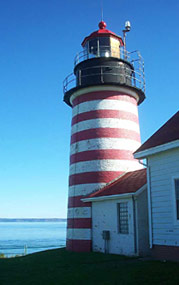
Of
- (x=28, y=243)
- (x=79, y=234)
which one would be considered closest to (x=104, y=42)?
(x=79, y=234)

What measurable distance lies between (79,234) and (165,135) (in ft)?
25.4

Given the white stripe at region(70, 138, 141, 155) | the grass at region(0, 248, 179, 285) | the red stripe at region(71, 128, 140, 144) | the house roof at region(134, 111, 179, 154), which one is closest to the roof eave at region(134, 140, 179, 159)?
the house roof at region(134, 111, 179, 154)

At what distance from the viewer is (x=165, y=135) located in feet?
40.2

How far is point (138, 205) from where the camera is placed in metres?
14.0

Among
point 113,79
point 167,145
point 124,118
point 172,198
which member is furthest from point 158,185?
point 113,79

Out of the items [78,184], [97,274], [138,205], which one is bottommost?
[97,274]

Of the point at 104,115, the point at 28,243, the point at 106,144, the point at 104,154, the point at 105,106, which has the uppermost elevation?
the point at 105,106

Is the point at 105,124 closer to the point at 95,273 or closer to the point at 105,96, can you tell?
the point at 105,96

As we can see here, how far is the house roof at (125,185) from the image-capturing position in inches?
573

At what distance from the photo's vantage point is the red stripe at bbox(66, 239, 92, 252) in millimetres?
16812

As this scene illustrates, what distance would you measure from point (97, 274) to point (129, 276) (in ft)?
4.08

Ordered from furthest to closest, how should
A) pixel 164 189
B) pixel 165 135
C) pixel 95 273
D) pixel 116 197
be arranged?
1. pixel 116 197
2. pixel 165 135
3. pixel 164 189
4. pixel 95 273

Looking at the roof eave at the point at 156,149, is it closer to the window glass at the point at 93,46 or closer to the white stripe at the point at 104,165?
the white stripe at the point at 104,165

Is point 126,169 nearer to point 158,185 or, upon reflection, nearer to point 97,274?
point 158,185
